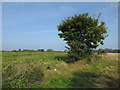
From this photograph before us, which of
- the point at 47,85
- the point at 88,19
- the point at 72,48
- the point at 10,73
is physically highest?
the point at 88,19

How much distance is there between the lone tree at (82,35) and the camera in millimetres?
13039

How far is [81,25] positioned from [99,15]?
3.34 meters

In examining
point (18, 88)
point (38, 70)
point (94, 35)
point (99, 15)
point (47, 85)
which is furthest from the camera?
point (99, 15)

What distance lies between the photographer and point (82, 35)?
13.7 m

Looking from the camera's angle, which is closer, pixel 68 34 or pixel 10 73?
pixel 10 73

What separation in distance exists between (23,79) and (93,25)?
10890 mm

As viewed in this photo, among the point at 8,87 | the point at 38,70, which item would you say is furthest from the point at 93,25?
the point at 8,87

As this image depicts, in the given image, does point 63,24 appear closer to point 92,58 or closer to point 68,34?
point 68,34

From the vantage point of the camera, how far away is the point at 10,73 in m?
7.48

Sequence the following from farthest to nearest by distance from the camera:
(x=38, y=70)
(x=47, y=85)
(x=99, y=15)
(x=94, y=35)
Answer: (x=99, y=15)
(x=94, y=35)
(x=38, y=70)
(x=47, y=85)

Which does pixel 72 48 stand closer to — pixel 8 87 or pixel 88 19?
pixel 88 19

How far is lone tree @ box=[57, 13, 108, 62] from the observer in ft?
42.8

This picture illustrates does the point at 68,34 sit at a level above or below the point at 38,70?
above

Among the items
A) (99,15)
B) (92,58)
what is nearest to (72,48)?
(92,58)
